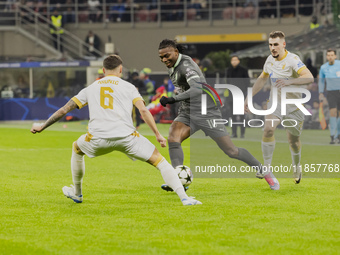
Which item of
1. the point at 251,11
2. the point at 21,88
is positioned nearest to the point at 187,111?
the point at 21,88

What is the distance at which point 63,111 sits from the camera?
8344 millimetres

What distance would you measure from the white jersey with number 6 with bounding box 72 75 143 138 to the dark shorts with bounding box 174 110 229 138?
172cm

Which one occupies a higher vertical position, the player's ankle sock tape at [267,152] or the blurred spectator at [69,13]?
the blurred spectator at [69,13]

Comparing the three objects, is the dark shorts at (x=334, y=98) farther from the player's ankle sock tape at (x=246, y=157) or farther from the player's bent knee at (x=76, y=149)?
the player's bent knee at (x=76, y=149)

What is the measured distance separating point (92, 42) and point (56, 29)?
2046 millimetres

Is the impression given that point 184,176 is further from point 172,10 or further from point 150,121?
point 172,10

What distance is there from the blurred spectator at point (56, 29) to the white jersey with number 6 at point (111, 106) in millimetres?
31171

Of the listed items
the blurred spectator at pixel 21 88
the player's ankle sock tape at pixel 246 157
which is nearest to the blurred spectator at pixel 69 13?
the blurred spectator at pixel 21 88

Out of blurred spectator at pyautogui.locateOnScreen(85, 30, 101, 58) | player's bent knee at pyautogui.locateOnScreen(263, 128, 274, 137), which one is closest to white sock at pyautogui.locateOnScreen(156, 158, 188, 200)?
player's bent knee at pyautogui.locateOnScreen(263, 128, 274, 137)

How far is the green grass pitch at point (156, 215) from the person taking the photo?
6.34 meters

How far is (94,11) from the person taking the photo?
40812 millimetres

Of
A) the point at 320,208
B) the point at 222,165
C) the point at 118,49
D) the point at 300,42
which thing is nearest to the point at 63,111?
the point at 320,208

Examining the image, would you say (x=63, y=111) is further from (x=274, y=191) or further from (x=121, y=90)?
(x=274, y=191)

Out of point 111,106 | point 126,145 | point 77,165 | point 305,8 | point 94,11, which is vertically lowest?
point 77,165
